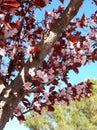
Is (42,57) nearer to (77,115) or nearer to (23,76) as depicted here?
(23,76)

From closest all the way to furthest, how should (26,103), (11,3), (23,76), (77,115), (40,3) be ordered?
(11,3), (40,3), (23,76), (26,103), (77,115)

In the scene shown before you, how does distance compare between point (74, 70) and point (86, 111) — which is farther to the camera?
point (86, 111)

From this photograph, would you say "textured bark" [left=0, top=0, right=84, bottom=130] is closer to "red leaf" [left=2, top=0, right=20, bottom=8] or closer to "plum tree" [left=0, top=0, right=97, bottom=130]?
"plum tree" [left=0, top=0, right=97, bottom=130]

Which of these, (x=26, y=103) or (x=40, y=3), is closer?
(x=40, y=3)

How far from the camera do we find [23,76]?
246 cm

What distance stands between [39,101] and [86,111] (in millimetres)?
20877

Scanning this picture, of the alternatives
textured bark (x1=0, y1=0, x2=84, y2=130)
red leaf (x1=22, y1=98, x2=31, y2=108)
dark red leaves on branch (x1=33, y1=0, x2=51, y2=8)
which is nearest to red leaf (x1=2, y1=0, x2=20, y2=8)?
dark red leaves on branch (x1=33, y1=0, x2=51, y2=8)

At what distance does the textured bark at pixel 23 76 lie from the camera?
2385 mm

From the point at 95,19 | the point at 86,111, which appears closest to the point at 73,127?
the point at 86,111

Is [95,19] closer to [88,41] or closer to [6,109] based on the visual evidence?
[88,41]

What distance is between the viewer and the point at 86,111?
77.6 feet

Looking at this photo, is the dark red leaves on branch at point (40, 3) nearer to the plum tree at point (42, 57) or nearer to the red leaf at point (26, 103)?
the plum tree at point (42, 57)

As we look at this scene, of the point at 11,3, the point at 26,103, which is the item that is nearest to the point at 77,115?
the point at 26,103

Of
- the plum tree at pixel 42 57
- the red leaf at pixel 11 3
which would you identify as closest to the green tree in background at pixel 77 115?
the plum tree at pixel 42 57
